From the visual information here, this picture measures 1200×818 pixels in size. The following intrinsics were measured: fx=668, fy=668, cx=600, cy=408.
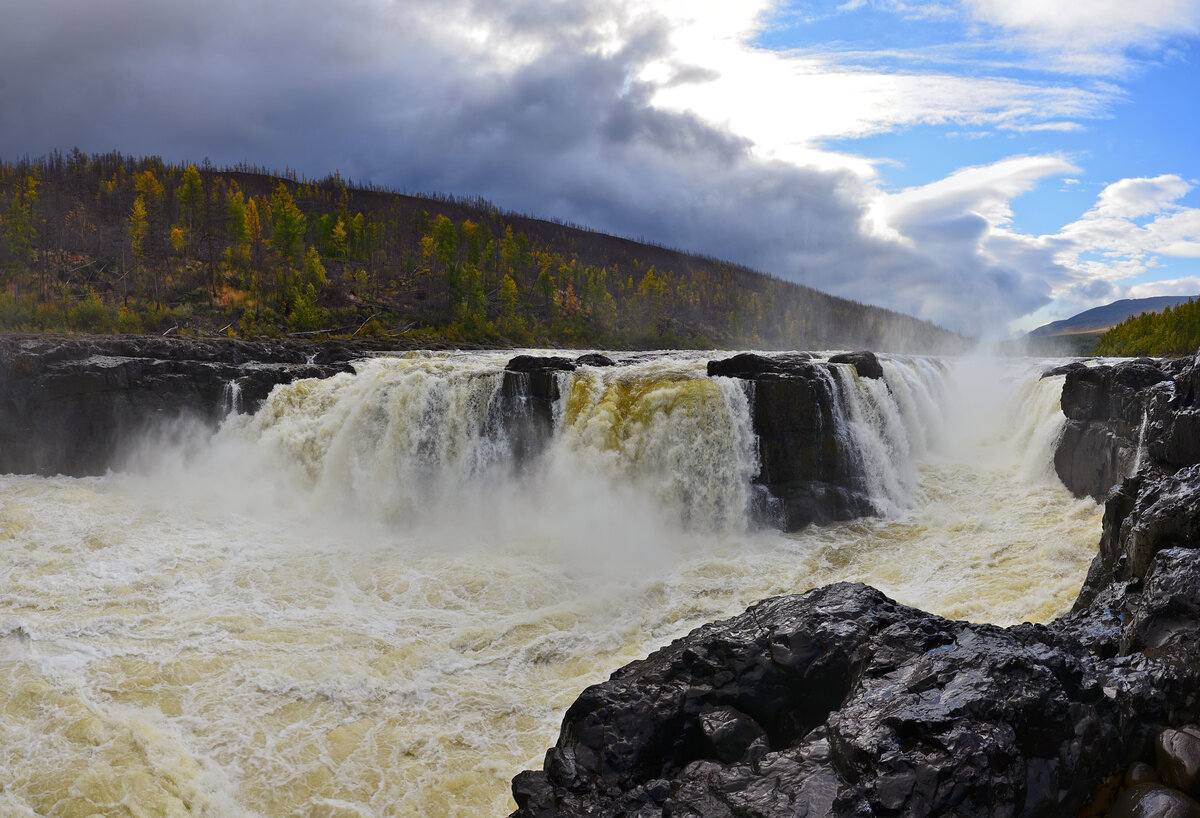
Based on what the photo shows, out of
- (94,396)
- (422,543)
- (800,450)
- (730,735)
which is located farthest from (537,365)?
(94,396)

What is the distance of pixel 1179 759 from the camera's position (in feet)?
16.4

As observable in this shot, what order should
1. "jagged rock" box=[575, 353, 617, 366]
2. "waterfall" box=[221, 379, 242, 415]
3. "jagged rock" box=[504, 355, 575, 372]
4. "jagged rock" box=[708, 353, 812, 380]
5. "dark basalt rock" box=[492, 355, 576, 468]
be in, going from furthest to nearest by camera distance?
1. "waterfall" box=[221, 379, 242, 415]
2. "jagged rock" box=[575, 353, 617, 366]
3. "jagged rock" box=[504, 355, 575, 372]
4. "dark basalt rock" box=[492, 355, 576, 468]
5. "jagged rock" box=[708, 353, 812, 380]

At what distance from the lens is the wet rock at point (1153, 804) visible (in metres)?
4.54

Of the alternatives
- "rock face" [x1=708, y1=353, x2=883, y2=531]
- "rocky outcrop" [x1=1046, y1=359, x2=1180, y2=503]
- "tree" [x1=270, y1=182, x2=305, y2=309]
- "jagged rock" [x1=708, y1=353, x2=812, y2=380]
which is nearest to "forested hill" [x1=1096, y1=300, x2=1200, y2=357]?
"rocky outcrop" [x1=1046, y1=359, x2=1180, y2=503]

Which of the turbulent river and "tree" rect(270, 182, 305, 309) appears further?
"tree" rect(270, 182, 305, 309)

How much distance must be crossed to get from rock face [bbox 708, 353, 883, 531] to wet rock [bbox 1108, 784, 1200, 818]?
1366 centimetres

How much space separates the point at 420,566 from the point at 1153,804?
47.6 ft

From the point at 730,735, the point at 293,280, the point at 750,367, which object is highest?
the point at 293,280

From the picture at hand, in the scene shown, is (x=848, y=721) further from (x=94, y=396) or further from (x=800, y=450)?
(x=94, y=396)

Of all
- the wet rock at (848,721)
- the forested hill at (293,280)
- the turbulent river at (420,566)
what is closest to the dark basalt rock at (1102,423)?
the turbulent river at (420,566)

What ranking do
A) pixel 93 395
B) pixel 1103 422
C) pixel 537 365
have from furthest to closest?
1. pixel 93 395
2. pixel 537 365
3. pixel 1103 422

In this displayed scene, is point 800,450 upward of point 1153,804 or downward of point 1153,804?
upward

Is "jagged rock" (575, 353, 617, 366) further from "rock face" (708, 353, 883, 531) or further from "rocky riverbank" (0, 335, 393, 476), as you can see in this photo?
"rocky riverbank" (0, 335, 393, 476)

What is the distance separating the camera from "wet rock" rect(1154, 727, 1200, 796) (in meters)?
4.84
